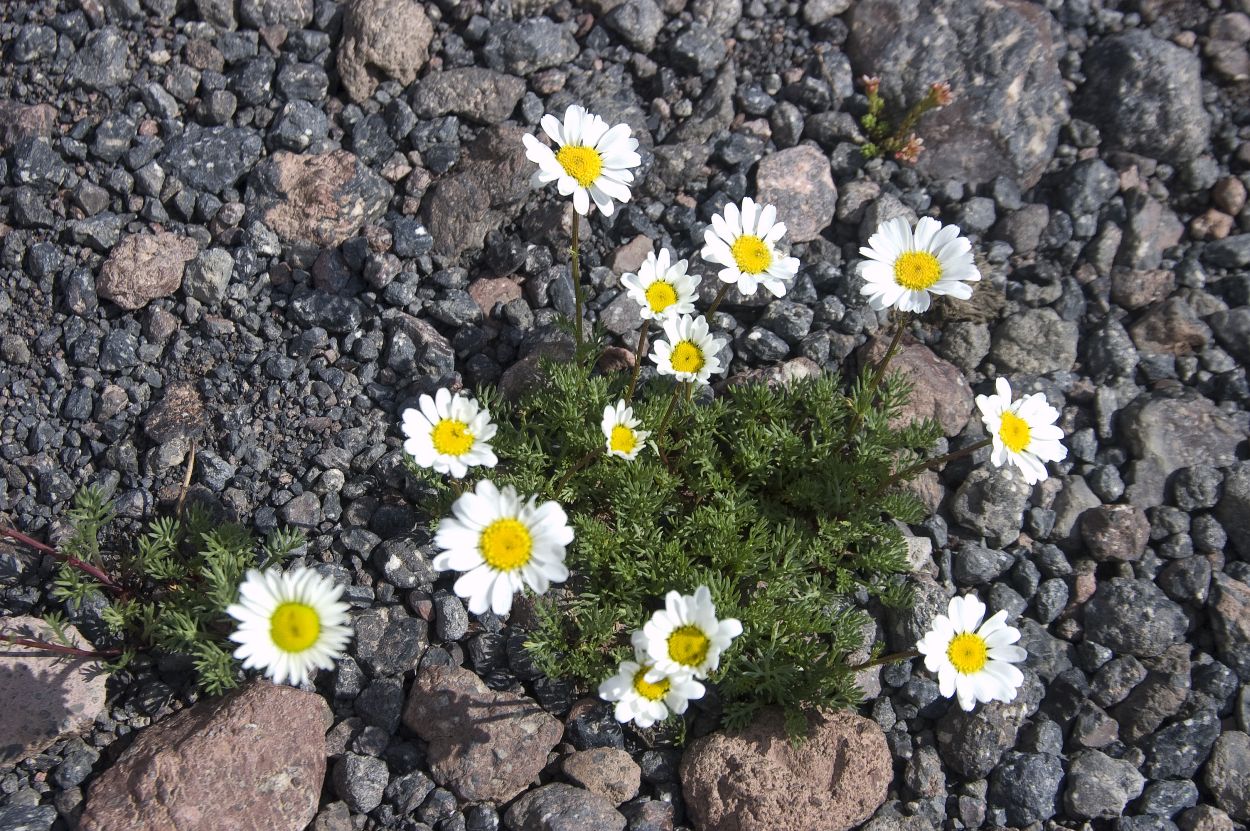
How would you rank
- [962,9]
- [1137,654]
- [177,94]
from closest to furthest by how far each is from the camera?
[1137,654] < [177,94] < [962,9]

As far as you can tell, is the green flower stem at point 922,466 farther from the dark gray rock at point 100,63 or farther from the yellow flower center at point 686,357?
the dark gray rock at point 100,63

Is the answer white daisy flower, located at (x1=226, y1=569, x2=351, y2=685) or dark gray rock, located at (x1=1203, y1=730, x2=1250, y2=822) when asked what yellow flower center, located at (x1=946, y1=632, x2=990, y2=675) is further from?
white daisy flower, located at (x1=226, y1=569, x2=351, y2=685)

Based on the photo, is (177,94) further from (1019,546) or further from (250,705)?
(1019,546)

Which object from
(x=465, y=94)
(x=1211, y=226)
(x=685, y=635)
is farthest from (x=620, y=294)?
(x=1211, y=226)

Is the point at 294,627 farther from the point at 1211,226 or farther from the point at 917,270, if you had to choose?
the point at 1211,226

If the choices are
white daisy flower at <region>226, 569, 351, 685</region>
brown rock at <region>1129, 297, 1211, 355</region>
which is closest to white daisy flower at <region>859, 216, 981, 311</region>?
brown rock at <region>1129, 297, 1211, 355</region>

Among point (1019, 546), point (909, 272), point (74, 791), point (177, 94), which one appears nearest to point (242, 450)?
point (74, 791)
